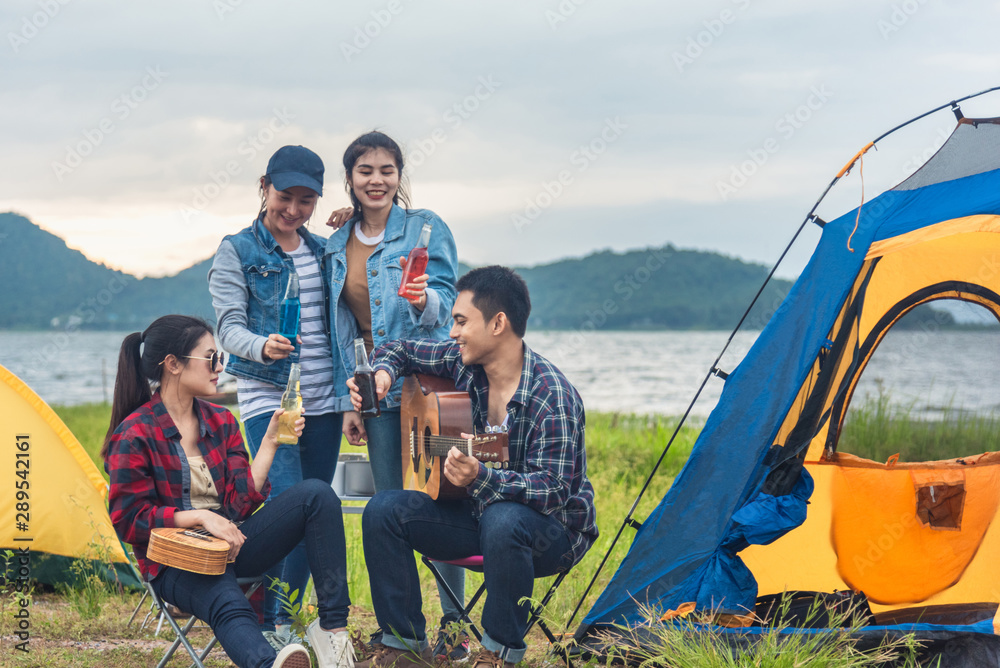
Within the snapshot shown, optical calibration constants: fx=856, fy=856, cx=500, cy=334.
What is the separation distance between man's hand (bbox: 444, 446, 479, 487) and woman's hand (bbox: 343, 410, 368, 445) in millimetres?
702

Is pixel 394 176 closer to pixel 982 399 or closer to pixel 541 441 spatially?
pixel 541 441

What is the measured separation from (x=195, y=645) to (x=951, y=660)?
2859 millimetres

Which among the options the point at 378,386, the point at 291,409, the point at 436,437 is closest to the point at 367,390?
the point at 378,386

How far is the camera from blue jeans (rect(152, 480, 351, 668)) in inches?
107

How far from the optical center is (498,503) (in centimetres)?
285

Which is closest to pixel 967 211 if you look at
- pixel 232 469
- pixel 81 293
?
pixel 232 469

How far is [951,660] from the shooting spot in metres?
2.79

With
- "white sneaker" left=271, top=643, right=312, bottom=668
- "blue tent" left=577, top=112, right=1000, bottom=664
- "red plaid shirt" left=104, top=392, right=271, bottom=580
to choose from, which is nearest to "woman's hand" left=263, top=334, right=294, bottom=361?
"red plaid shirt" left=104, top=392, right=271, bottom=580

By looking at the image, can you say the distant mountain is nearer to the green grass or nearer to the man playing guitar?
the green grass

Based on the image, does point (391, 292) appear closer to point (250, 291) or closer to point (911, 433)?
point (250, 291)

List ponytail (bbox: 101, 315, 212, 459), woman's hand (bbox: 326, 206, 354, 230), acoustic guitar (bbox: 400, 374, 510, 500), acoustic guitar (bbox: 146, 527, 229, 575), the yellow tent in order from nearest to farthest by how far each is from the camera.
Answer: acoustic guitar (bbox: 146, 527, 229, 575) < acoustic guitar (bbox: 400, 374, 510, 500) < ponytail (bbox: 101, 315, 212, 459) < woman's hand (bbox: 326, 206, 354, 230) < the yellow tent

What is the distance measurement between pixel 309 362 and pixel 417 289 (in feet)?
1.78

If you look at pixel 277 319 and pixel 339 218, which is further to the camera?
pixel 339 218

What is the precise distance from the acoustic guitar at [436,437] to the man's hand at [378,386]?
0.12m
